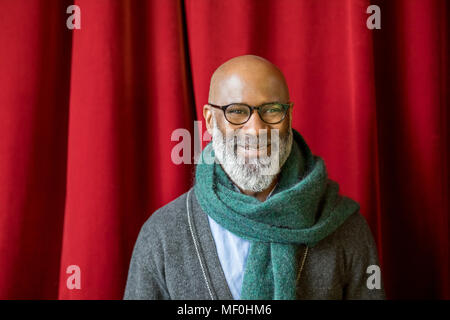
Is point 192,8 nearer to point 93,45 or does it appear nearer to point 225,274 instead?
point 93,45

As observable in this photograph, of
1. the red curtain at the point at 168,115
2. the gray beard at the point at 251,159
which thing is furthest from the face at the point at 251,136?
the red curtain at the point at 168,115

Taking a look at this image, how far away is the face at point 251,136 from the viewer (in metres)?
0.76

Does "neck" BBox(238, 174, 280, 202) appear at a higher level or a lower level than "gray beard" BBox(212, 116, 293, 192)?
lower

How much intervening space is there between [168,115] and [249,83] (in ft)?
1.38

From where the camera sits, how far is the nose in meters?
0.75

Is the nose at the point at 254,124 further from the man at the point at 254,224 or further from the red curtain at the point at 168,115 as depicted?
the red curtain at the point at 168,115

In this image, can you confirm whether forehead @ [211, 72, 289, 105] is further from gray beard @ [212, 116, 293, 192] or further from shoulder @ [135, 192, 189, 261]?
shoulder @ [135, 192, 189, 261]

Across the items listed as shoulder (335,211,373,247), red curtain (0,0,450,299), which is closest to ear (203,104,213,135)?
red curtain (0,0,450,299)

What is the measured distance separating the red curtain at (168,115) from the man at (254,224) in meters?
0.29

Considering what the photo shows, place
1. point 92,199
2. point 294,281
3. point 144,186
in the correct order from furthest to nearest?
point 144,186
point 92,199
point 294,281
